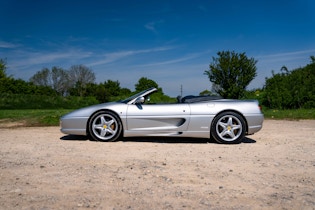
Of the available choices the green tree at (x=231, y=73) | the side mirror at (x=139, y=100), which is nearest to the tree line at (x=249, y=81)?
the green tree at (x=231, y=73)

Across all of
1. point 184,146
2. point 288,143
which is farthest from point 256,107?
point 184,146

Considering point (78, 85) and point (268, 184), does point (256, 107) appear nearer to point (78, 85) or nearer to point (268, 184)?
point (268, 184)

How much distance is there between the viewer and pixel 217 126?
5609mm

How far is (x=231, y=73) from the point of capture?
23.1m

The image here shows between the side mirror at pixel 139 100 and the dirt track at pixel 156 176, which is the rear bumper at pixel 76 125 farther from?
the side mirror at pixel 139 100

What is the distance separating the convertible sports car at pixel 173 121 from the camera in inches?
221

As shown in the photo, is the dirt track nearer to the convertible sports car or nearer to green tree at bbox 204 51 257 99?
the convertible sports car

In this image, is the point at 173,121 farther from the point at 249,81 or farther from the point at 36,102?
the point at 36,102

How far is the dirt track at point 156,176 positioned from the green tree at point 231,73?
18221 millimetres

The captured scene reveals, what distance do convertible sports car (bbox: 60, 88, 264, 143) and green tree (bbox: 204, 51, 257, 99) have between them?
681 inches

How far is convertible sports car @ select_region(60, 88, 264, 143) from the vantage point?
5.61 m

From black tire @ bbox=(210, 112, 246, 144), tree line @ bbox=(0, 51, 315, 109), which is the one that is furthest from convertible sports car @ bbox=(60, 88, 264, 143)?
tree line @ bbox=(0, 51, 315, 109)

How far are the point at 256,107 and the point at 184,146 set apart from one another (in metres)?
1.79

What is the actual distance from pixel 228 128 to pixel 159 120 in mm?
1371
